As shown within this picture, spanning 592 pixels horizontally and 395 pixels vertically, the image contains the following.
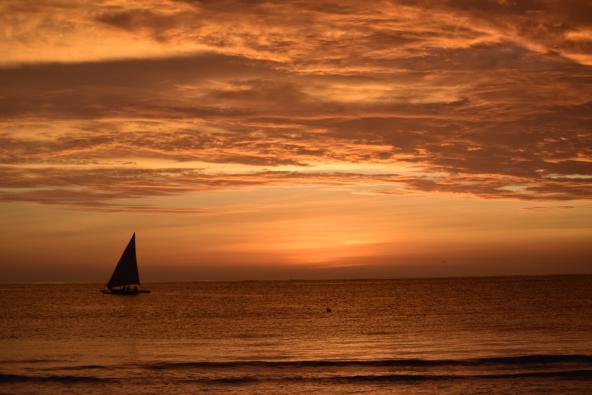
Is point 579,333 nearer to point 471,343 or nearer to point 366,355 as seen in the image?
point 471,343

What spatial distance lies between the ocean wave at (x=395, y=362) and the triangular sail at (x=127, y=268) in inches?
2475

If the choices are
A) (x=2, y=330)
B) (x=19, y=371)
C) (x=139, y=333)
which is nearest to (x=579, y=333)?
(x=139, y=333)

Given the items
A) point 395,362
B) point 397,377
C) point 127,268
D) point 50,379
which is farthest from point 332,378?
point 127,268

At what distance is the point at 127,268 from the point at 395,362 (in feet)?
236

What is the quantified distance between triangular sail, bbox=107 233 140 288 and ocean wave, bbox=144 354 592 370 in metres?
62.9

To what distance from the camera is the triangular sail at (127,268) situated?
99781mm

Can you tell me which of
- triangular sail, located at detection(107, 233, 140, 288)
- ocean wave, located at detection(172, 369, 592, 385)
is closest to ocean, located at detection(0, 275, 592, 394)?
ocean wave, located at detection(172, 369, 592, 385)

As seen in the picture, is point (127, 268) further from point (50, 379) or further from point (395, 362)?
point (395, 362)

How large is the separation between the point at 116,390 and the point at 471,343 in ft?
86.0

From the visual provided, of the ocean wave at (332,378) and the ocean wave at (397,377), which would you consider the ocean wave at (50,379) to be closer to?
the ocean wave at (332,378)

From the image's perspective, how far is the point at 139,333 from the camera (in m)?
59.1

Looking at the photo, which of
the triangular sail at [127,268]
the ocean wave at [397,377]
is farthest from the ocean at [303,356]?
the triangular sail at [127,268]

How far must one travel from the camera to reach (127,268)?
103 meters

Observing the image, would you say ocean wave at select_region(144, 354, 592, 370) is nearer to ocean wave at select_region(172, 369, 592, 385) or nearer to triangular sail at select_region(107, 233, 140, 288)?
ocean wave at select_region(172, 369, 592, 385)
